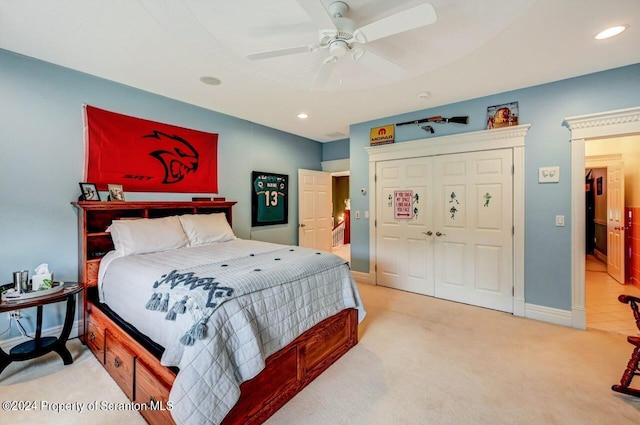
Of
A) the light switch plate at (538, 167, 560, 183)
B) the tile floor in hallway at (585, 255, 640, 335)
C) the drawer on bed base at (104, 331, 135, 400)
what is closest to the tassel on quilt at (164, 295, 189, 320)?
the drawer on bed base at (104, 331, 135, 400)

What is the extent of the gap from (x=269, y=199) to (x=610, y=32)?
13.7ft

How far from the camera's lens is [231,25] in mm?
1755

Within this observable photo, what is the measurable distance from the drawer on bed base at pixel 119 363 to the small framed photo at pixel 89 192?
4.46 feet

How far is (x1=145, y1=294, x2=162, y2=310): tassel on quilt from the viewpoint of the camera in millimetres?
1690

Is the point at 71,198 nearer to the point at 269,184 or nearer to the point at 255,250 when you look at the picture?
the point at 255,250

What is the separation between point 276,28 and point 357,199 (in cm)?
307

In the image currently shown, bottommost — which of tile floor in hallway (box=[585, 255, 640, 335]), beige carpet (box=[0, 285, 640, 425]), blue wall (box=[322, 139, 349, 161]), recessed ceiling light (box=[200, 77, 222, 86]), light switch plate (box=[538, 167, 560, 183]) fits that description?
beige carpet (box=[0, 285, 640, 425])

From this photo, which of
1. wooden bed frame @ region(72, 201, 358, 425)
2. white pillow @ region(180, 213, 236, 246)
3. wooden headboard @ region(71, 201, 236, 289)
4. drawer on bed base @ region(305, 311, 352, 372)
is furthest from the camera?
white pillow @ region(180, 213, 236, 246)

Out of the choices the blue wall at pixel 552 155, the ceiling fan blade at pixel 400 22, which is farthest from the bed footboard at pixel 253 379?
the blue wall at pixel 552 155

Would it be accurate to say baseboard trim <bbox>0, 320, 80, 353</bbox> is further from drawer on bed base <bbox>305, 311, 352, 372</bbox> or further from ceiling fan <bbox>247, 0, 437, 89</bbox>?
ceiling fan <bbox>247, 0, 437, 89</bbox>

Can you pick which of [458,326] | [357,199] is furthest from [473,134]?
[458,326]

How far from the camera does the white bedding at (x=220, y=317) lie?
132cm

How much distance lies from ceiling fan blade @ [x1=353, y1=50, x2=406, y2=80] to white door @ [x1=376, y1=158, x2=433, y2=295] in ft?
6.35

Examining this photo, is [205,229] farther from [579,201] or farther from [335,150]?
[579,201]
